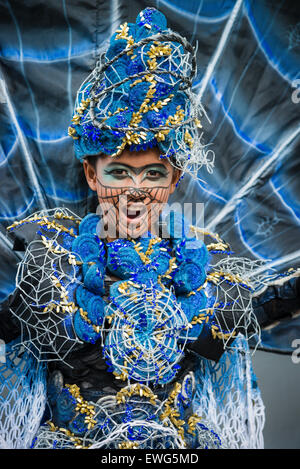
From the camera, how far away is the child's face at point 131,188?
166cm

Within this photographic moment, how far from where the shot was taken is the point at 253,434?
1.67 m

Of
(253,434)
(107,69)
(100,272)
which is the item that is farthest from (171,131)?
(253,434)

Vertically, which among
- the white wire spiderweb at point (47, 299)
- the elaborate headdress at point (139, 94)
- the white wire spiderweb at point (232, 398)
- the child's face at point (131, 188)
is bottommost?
the white wire spiderweb at point (232, 398)

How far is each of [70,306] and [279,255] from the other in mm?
670

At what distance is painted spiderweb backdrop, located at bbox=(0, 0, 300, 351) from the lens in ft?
6.09

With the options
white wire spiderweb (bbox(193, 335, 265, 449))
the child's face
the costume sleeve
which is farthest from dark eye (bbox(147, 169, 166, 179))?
white wire spiderweb (bbox(193, 335, 265, 449))

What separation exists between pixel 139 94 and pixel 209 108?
1.38 ft

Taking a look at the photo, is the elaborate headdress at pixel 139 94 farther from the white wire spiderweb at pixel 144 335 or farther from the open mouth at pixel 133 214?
the white wire spiderweb at pixel 144 335

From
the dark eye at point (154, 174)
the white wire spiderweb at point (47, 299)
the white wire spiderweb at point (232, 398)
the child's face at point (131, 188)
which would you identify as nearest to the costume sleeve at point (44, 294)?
Result: the white wire spiderweb at point (47, 299)

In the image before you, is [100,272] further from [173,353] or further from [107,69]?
[107,69]

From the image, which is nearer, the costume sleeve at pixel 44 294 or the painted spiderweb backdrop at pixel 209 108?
the costume sleeve at pixel 44 294

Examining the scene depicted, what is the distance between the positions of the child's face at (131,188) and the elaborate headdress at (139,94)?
31 mm

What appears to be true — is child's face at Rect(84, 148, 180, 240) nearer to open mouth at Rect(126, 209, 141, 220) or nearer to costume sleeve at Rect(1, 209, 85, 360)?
open mouth at Rect(126, 209, 141, 220)

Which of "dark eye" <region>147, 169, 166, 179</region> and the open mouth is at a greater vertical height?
"dark eye" <region>147, 169, 166, 179</region>
